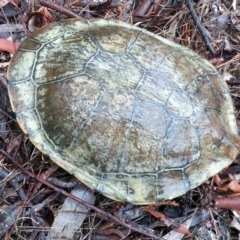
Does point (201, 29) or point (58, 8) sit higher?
point (58, 8)

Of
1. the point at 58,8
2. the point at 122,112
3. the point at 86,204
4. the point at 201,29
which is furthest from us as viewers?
the point at 201,29

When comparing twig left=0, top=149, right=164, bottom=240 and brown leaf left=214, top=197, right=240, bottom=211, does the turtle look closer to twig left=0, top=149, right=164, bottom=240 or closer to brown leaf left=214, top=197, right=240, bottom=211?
twig left=0, top=149, right=164, bottom=240

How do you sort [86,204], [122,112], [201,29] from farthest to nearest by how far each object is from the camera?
[201,29] < [86,204] < [122,112]

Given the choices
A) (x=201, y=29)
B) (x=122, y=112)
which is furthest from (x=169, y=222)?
(x=201, y=29)

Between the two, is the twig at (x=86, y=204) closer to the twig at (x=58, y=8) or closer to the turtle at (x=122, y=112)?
the turtle at (x=122, y=112)

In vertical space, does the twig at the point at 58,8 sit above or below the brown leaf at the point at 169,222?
above

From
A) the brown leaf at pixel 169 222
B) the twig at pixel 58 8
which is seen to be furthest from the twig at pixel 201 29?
the brown leaf at pixel 169 222

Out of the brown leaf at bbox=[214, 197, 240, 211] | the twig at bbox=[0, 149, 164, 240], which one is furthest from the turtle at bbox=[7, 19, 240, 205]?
the brown leaf at bbox=[214, 197, 240, 211]

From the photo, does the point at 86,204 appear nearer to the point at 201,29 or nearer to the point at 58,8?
the point at 58,8

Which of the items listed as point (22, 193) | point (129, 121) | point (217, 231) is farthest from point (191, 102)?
point (22, 193)

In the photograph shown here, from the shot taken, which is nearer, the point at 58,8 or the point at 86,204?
the point at 86,204

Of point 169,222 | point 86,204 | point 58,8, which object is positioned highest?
point 58,8
